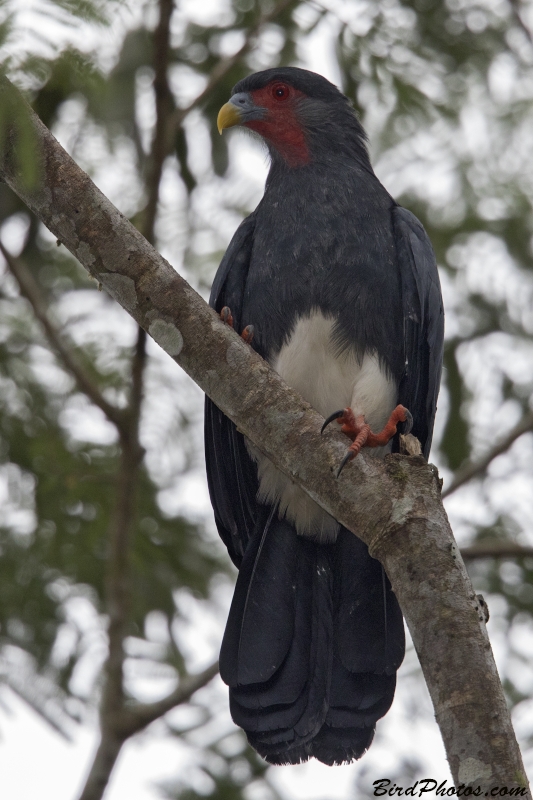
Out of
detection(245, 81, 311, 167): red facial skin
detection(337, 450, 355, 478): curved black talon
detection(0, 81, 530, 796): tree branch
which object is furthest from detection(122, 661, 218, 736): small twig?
detection(245, 81, 311, 167): red facial skin

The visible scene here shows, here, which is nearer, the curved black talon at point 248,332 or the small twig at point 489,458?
the curved black talon at point 248,332

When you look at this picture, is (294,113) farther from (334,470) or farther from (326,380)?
(334,470)

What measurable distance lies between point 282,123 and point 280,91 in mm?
195

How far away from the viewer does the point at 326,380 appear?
4039 millimetres

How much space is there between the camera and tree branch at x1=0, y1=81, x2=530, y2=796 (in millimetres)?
2283

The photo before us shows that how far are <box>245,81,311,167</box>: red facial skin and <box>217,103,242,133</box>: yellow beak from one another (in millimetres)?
100

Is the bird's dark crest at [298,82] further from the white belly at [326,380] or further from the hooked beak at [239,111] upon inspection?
the white belly at [326,380]

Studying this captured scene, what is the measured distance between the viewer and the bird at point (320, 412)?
143 inches

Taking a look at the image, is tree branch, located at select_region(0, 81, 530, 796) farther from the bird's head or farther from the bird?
the bird's head

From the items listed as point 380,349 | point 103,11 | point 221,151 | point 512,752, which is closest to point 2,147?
point 103,11

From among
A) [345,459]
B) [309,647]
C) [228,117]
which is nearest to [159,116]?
[228,117]

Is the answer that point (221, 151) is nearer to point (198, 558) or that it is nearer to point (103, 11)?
point (198, 558)

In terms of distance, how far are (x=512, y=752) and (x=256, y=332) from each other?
229cm

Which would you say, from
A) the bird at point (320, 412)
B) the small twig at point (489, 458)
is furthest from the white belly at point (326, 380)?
the small twig at point (489, 458)
